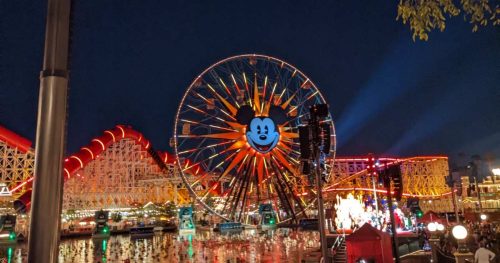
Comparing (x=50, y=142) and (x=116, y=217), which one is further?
(x=116, y=217)

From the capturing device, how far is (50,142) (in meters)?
3.02

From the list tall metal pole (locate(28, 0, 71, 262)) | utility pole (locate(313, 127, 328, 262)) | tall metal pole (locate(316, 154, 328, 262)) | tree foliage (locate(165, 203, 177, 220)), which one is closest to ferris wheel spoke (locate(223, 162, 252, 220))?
tree foliage (locate(165, 203, 177, 220))

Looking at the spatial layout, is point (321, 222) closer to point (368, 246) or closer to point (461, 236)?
point (461, 236)

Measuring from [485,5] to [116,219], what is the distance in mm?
56896

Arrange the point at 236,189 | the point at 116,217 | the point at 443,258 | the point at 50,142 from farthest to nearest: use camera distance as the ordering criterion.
Answer: the point at 116,217 → the point at 236,189 → the point at 443,258 → the point at 50,142

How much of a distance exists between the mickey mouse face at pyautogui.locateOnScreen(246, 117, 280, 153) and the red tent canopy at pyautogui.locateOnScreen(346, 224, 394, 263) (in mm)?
22999

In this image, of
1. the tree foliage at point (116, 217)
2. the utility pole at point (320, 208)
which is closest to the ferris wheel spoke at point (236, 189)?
the tree foliage at point (116, 217)

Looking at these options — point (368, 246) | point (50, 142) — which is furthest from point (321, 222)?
point (50, 142)

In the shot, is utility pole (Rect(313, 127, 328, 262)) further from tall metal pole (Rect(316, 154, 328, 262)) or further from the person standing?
the person standing

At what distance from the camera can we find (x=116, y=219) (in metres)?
56.0

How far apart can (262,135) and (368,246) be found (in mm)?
23574

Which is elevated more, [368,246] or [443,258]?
[368,246]

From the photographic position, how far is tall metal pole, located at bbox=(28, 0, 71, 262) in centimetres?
289

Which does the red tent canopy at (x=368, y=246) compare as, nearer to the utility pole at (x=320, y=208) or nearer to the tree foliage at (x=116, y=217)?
the utility pole at (x=320, y=208)
